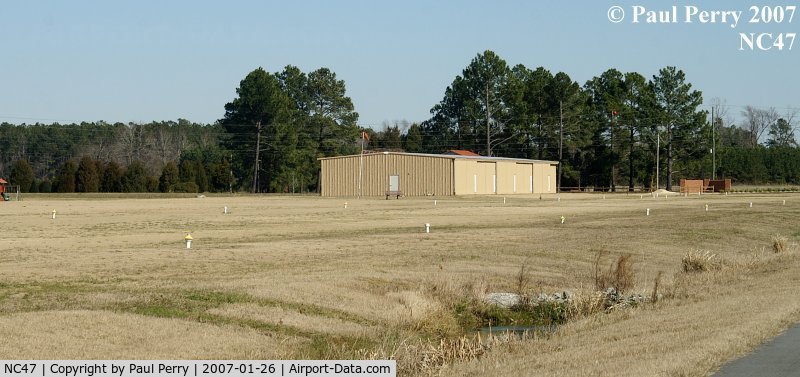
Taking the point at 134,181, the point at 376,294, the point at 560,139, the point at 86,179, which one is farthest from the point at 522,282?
the point at 560,139

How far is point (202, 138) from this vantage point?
566ft

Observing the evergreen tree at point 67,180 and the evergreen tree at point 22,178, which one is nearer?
the evergreen tree at point 67,180

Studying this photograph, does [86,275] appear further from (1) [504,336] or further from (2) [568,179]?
(2) [568,179]

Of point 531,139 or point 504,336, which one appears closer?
point 504,336

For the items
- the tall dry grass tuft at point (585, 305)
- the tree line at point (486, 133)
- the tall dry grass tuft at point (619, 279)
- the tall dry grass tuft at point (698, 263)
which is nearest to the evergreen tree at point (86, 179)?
the tree line at point (486, 133)

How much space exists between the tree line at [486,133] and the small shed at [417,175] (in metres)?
16.1

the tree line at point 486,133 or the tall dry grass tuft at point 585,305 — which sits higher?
the tree line at point 486,133

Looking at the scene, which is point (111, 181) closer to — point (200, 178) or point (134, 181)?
point (134, 181)

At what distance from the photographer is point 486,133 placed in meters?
120

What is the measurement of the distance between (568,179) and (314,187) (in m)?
32.6

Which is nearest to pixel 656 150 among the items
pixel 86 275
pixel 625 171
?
pixel 625 171
